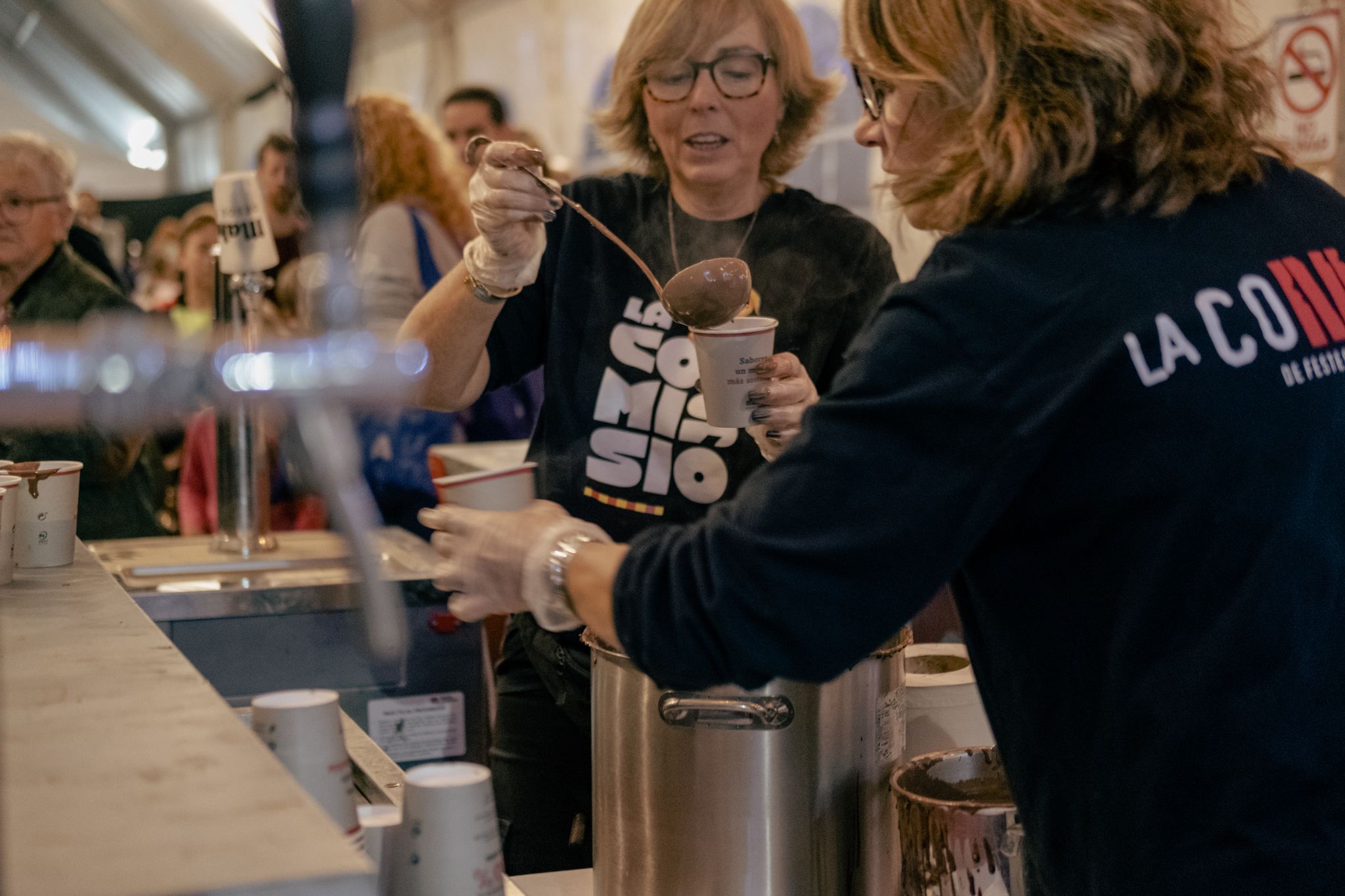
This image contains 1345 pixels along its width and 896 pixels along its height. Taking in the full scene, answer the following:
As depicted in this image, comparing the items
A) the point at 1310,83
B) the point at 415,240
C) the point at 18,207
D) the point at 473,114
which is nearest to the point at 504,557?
the point at 18,207

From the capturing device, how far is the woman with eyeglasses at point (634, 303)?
1.67 metres

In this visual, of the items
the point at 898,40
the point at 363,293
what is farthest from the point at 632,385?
the point at 363,293

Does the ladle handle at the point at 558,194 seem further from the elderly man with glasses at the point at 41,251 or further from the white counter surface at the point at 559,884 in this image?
the white counter surface at the point at 559,884

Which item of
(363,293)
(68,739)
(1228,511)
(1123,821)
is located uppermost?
(363,293)

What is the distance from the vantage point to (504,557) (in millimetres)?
1068

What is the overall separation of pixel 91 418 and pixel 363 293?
0.11m

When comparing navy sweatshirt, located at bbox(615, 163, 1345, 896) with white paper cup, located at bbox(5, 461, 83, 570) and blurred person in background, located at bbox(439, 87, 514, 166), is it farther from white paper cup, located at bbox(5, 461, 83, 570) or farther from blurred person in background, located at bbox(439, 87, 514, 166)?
blurred person in background, located at bbox(439, 87, 514, 166)

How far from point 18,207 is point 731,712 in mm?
747

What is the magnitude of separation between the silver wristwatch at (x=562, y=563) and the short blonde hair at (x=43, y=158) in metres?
0.50

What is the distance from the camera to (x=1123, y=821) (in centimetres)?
98

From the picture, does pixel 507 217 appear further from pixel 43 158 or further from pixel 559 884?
pixel 43 158

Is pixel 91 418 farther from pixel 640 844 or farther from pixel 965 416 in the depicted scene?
pixel 640 844

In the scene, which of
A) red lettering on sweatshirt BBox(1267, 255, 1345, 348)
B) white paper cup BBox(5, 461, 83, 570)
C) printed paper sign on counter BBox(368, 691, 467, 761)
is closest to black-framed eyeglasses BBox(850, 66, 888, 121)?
red lettering on sweatshirt BBox(1267, 255, 1345, 348)

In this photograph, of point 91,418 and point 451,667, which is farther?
point 451,667
